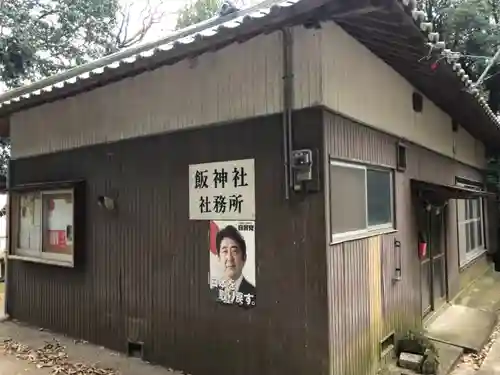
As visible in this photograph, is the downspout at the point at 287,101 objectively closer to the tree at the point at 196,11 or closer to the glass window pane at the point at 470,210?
the glass window pane at the point at 470,210

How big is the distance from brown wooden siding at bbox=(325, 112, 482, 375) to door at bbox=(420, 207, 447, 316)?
0.56 meters

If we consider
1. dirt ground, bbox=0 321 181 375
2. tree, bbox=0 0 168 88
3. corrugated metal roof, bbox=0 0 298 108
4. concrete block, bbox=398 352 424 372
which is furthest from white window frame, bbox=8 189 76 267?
tree, bbox=0 0 168 88

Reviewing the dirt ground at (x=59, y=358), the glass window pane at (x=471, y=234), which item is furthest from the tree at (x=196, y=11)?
the dirt ground at (x=59, y=358)

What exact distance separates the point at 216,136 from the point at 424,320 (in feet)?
13.7

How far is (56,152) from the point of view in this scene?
6547 millimetres

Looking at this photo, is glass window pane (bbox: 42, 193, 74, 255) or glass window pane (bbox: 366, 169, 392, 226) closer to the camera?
glass window pane (bbox: 366, 169, 392, 226)

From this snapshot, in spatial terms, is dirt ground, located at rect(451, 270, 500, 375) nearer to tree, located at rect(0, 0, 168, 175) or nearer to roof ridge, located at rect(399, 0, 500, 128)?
roof ridge, located at rect(399, 0, 500, 128)

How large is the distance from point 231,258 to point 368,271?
A: 1.45 m

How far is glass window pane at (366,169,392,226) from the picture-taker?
4.87 metres

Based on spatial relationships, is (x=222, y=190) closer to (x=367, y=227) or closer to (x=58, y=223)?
(x=367, y=227)

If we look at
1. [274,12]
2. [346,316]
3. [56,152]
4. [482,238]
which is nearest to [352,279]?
[346,316]

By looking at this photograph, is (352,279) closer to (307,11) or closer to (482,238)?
(307,11)

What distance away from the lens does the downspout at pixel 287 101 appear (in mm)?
4016

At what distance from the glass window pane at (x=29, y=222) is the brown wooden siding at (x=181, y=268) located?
366mm
